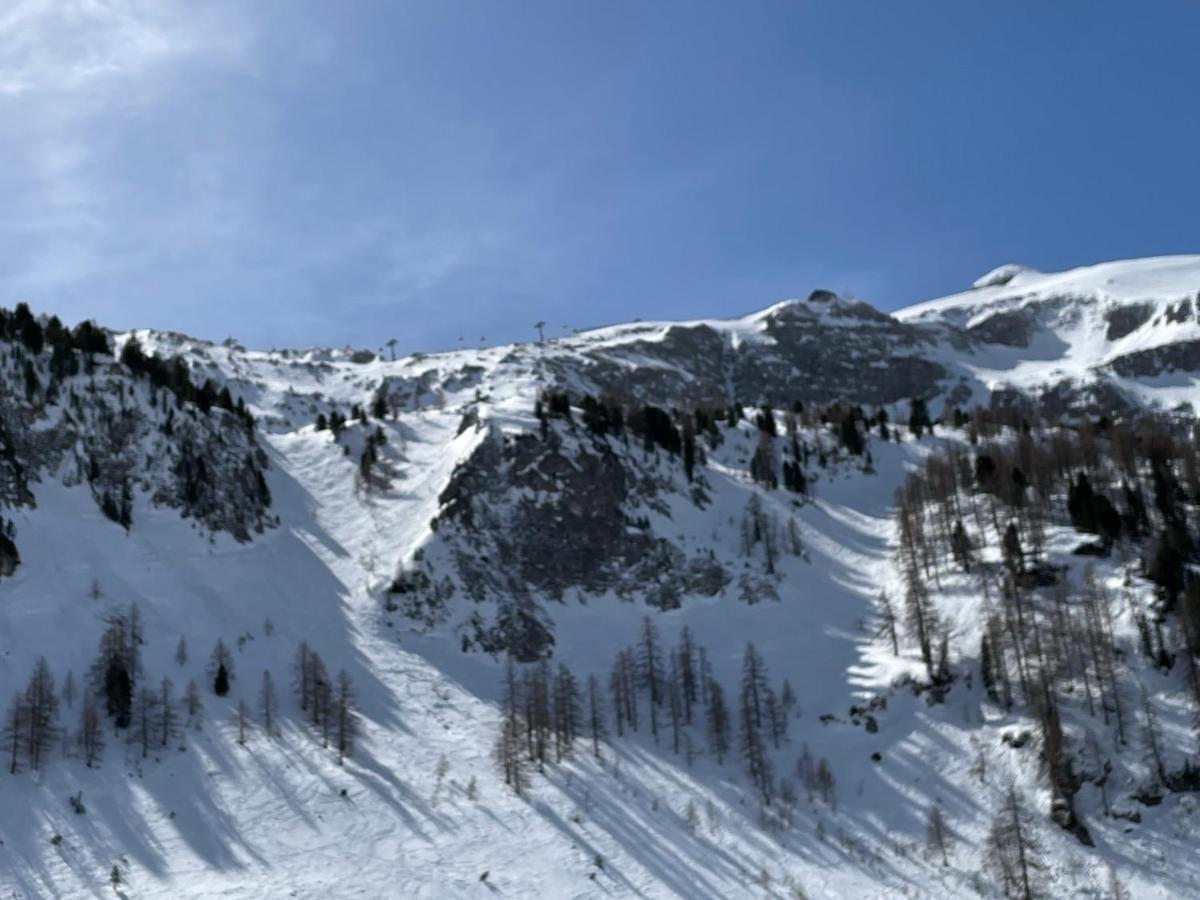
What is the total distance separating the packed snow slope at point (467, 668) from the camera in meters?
58.3

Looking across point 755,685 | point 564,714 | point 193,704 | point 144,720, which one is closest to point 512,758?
point 564,714

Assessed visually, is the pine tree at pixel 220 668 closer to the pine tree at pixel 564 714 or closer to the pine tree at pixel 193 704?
the pine tree at pixel 193 704

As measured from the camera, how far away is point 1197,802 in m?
66.9

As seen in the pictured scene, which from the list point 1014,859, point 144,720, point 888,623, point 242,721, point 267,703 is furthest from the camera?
point 888,623

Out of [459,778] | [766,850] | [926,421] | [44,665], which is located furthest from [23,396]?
[926,421]

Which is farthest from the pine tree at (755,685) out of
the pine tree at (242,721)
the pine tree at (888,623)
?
the pine tree at (242,721)

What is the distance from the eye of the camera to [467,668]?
91.3m

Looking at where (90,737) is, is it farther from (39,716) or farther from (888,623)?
(888,623)

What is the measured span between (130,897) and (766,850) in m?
40.4

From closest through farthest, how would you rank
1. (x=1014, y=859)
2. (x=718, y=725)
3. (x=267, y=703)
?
(x=1014, y=859) < (x=267, y=703) < (x=718, y=725)

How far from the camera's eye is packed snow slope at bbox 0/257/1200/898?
5828cm

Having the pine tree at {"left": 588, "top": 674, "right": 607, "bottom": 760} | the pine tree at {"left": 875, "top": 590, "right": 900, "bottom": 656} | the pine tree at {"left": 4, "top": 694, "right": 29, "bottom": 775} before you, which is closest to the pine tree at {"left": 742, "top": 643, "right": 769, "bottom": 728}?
the pine tree at {"left": 588, "top": 674, "right": 607, "bottom": 760}

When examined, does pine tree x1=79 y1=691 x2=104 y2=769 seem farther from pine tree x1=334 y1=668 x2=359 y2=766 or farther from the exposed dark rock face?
the exposed dark rock face

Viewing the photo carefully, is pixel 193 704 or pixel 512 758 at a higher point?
pixel 193 704
